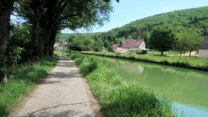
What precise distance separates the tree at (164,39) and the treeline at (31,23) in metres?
26.8

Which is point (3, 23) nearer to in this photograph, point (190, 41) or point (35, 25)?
point (35, 25)

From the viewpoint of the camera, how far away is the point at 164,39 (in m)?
41.2

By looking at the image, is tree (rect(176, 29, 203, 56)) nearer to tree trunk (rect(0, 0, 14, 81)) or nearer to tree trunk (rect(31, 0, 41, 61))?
tree trunk (rect(31, 0, 41, 61))

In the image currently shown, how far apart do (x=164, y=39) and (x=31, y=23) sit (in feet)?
116

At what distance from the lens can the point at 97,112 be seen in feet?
14.4

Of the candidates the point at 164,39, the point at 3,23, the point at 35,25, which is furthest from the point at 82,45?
the point at 3,23

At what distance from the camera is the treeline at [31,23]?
5945mm

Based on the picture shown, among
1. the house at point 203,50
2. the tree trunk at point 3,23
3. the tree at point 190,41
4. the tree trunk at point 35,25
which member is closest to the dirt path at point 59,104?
the tree trunk at point 3,23

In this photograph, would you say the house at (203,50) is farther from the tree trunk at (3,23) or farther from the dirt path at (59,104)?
the tree trunk at (3,23)

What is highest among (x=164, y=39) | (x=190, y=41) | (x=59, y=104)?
(x=164, y=39)

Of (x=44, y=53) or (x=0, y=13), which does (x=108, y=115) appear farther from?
(x=44, y=53)

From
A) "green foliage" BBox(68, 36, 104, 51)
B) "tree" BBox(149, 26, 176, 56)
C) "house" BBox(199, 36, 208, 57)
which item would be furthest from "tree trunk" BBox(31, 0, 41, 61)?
"green foliage" BBox(68, 36, 104, 51)

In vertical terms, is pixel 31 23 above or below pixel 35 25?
above

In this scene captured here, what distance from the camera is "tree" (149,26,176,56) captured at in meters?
41.2
